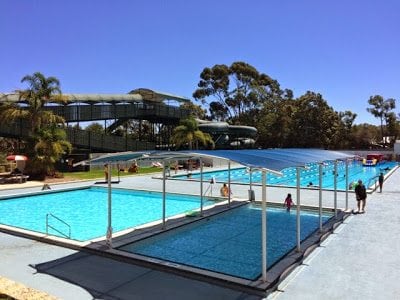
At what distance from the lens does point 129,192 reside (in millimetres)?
24328

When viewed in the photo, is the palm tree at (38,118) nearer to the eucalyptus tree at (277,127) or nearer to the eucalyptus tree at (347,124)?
the eucalyptus tree at (277,127)

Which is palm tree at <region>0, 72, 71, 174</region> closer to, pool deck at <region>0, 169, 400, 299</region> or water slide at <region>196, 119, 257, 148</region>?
pool deck at <region>0, 169, 400, 299</region>

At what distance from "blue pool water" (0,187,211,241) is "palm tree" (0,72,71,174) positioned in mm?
5552

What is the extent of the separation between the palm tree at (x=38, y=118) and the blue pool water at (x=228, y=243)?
17.9 metres

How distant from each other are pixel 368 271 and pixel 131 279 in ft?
17.0

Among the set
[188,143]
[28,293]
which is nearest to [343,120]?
[188,143]

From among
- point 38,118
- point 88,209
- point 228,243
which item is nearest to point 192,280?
point 228,243

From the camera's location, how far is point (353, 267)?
909 cm

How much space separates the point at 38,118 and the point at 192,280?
81.6 ft

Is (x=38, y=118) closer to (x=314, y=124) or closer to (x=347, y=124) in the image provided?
(x=314, y=124)

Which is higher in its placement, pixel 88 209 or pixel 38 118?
pixel 38 118

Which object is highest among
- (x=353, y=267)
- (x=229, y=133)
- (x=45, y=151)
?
(x=229, y=133)

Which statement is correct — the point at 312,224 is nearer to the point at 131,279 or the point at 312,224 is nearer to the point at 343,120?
the point at 131,279

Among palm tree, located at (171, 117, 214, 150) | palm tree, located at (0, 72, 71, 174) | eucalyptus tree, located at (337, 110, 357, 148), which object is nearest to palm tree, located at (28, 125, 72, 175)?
palm tree, located at (0, 72, 71, 174)
